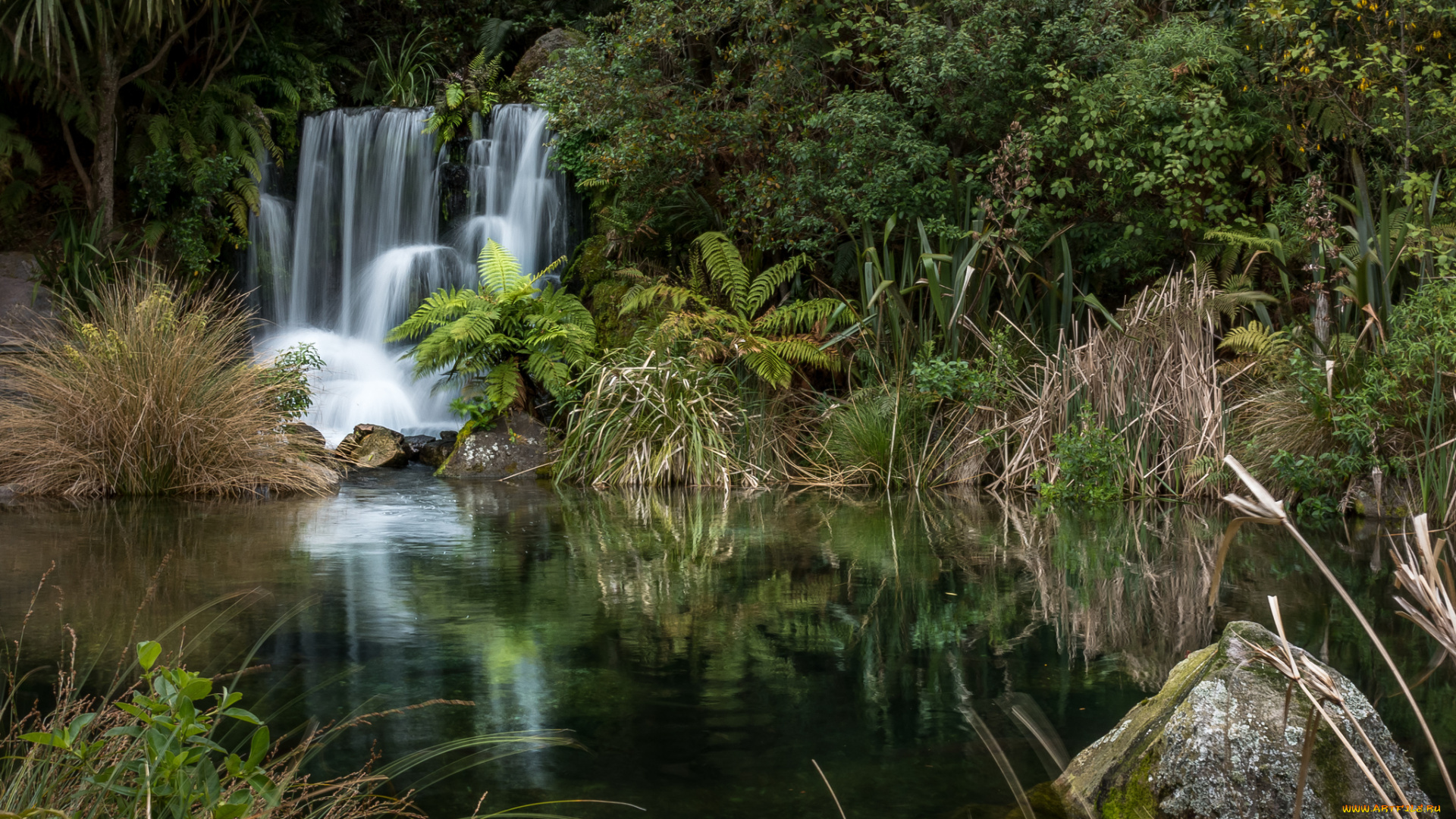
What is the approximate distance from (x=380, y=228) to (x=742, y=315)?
5.70 m

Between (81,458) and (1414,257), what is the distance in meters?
9.02

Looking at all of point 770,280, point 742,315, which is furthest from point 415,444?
point 770,280

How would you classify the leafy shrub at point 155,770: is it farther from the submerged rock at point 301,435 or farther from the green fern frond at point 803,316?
the green fern frond at point 803,316

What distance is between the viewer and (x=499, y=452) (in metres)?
9.80

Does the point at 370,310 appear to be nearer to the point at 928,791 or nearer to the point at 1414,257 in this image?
the point at 1414,257

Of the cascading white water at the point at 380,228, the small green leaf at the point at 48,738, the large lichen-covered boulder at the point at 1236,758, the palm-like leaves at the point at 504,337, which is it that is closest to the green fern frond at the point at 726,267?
the palm-like leaves at the point at 504,337

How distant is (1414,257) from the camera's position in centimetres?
735

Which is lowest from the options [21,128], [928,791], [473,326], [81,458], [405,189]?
[928,791]

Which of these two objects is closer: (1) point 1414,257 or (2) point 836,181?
(1) point 1414,257

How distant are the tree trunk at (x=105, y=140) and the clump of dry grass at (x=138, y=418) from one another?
5.33 metres

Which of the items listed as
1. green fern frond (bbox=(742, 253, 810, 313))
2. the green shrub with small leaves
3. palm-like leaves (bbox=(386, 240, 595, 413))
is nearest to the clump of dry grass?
palm-like leaves (bbox=(386, 240, 595, 413))

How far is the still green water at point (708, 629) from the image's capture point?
2.50 m

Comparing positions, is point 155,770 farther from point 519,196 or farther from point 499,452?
point 519,196

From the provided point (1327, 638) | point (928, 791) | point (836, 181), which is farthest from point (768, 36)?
point (928, 791)
